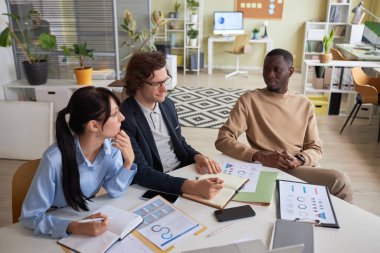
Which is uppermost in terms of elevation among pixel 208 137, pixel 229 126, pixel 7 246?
pixel 229 126

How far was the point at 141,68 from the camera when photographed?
175 centimetres

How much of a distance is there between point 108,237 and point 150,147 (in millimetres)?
726

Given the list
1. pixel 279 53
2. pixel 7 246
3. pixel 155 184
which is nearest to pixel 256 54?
pixel 279 53

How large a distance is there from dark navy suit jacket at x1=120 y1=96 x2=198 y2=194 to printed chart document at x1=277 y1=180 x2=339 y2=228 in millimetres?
423

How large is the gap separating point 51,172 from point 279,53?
4.57 feet

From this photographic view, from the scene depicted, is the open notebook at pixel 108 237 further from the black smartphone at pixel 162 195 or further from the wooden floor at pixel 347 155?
the wooden floor at pixel 347 155

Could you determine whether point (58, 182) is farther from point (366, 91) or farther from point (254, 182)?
point (366, 91)

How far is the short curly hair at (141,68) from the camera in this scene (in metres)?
1.74

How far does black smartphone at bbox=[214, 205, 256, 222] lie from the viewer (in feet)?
4.14

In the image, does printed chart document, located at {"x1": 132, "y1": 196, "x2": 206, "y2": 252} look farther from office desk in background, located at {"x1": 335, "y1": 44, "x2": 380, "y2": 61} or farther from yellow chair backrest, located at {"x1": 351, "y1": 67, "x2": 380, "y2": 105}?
office desk in background, located at {"x1": 335, "y1": 44, "x2": 380, "y2": 61}

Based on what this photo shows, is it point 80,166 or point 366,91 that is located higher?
point 80,166

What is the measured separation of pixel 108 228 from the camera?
1.16 meters

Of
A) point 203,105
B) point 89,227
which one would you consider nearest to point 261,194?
point 89,227

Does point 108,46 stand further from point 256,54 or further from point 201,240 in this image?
point 256,54
